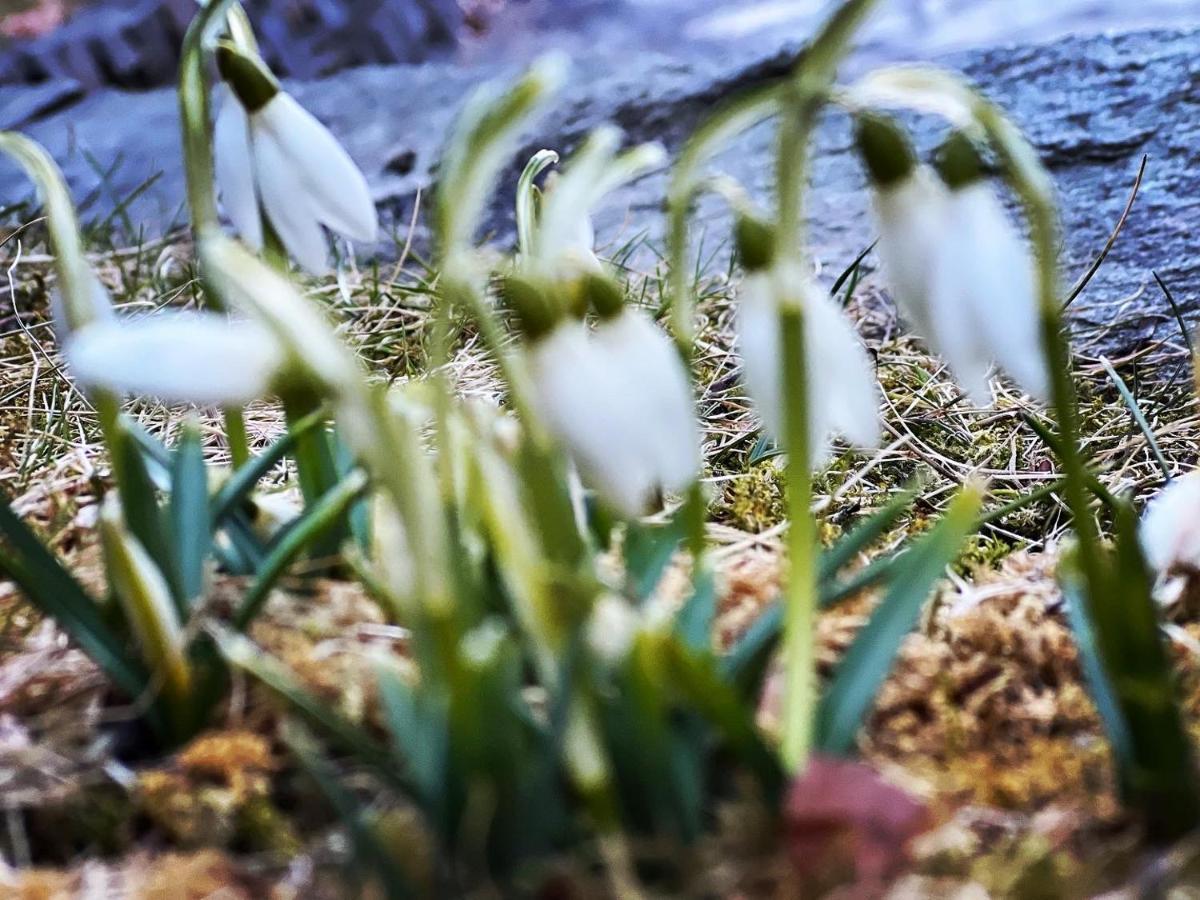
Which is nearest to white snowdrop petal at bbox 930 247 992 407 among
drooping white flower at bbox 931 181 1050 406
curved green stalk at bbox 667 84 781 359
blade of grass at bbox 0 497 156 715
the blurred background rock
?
drooping white flower at bbox 931 181 1050 406

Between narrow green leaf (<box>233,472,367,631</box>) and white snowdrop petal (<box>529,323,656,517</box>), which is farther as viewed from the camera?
narrow green leaf (<box>233,472,367,631</box>)

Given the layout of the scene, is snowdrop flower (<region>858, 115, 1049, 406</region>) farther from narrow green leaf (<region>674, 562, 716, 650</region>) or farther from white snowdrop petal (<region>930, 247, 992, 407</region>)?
narrow green leaf (<region>674, 562, 716, 650</region>)

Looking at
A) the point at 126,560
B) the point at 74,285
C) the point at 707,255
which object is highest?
the point at 74,285

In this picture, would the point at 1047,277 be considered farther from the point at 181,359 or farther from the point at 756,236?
the point at 181,359

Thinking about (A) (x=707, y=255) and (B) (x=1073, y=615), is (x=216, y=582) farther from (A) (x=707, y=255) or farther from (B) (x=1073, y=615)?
(A) (x=707, y=255)

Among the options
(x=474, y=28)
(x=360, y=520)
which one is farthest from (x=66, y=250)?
(x=474, y=28)

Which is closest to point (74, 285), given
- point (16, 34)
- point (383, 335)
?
point (383, 335)

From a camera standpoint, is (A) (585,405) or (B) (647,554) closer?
(A) (585,405)
